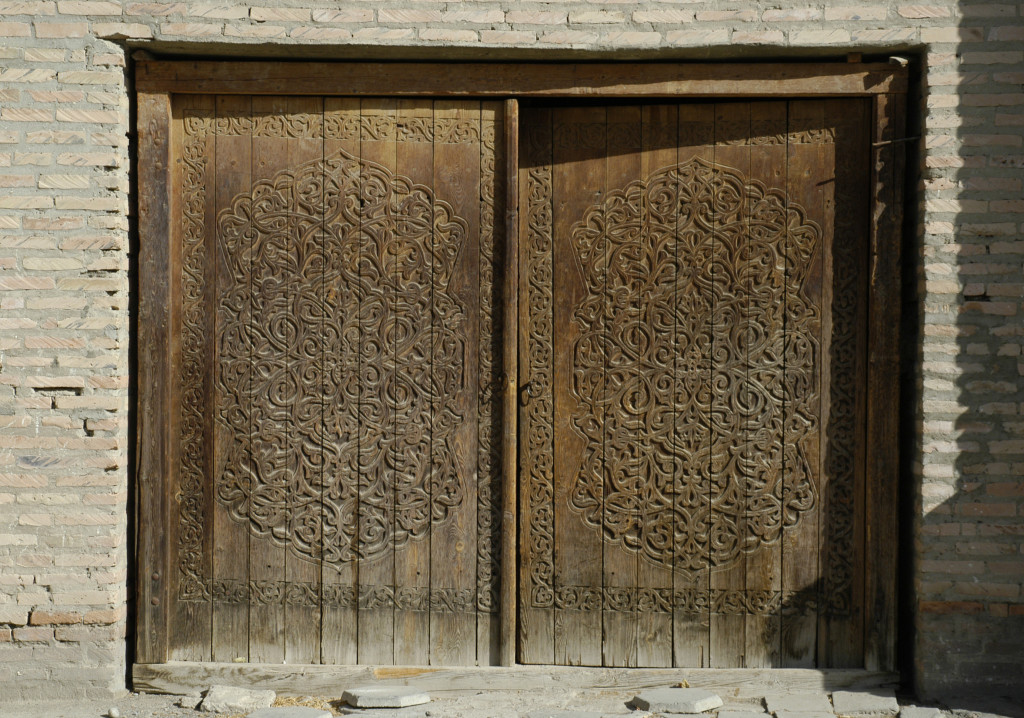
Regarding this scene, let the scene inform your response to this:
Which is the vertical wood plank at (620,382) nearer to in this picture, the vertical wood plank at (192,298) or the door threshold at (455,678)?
the door threshold at (455,678)

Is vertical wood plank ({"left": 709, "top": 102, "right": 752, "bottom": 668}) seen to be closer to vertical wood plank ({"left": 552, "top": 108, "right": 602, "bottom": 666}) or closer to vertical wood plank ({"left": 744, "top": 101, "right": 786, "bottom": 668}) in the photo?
vertical wood plank ({"left": 744, "top": 101, "right": 786, "bottom": 668})

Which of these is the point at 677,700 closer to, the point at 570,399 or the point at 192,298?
the point at 570,399

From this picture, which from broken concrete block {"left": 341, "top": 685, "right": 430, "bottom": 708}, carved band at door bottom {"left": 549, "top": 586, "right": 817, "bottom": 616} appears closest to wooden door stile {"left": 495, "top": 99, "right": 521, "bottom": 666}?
carved band at door bottom {"left": 549, "top": 586, "right": 817, "bottom": 616}

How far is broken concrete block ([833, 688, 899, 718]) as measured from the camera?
3531mm

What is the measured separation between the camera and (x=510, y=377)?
379cm

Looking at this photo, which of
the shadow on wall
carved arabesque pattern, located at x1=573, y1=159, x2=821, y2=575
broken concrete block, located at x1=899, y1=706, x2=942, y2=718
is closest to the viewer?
broken concrete block, located at x1=899, y1=706, x2=942, y2=718

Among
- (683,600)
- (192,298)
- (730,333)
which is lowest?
(683,600)

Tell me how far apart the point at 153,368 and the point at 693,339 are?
2317 mm

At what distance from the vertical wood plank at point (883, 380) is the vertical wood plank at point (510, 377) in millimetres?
1505

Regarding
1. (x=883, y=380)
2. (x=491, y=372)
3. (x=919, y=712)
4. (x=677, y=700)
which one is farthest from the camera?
(x=491, y=372)

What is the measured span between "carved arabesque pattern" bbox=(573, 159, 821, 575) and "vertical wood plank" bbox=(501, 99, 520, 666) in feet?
0.93

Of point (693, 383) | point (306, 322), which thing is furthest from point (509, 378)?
point (306, 322)

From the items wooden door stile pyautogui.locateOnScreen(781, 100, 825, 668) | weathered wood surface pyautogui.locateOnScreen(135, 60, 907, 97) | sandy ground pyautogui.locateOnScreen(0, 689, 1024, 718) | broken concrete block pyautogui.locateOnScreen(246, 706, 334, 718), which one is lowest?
sandy ground pyautogui.locateOnScreen(0, 689, 1024, 718)

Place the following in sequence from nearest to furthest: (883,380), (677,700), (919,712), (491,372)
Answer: (919,712) → (677,700) → (883,380) → (491,372)
